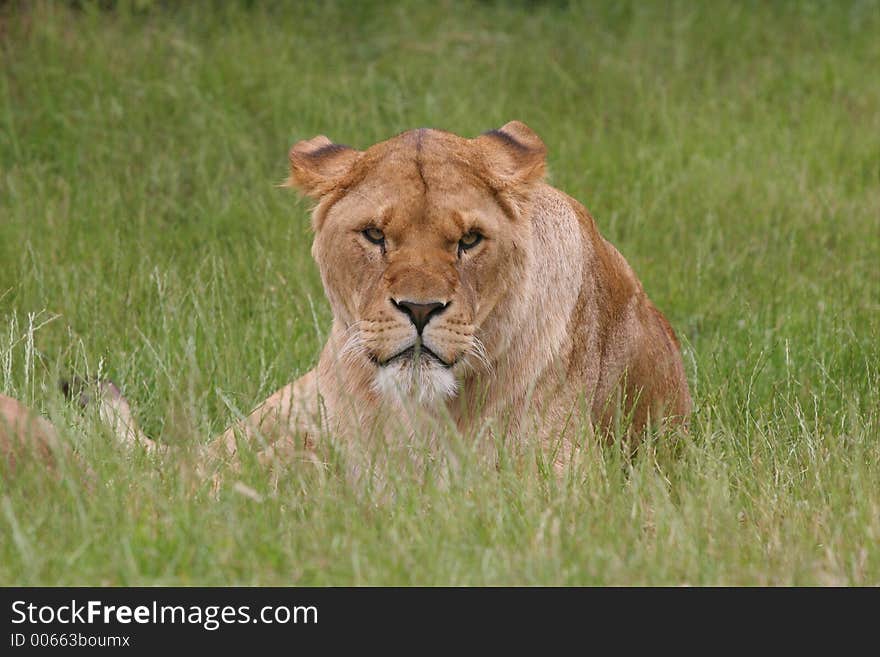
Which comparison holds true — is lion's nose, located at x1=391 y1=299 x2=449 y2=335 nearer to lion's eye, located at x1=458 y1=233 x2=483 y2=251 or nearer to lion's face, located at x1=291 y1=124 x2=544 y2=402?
lion's face, located at x1=291 y1=124 x2=544 y2=402

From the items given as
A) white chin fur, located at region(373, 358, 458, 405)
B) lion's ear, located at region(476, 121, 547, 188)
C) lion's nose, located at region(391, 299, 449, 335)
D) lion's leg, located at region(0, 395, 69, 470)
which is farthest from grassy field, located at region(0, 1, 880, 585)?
lion's ear, located at region(476, 121, 547, 188)

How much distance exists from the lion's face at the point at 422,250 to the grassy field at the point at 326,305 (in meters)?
0.35

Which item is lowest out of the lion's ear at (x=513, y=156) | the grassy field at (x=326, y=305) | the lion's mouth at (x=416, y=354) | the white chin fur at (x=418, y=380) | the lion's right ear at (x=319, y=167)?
the grassy field at (x=326, y=305)

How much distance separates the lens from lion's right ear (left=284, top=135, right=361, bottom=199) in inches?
162

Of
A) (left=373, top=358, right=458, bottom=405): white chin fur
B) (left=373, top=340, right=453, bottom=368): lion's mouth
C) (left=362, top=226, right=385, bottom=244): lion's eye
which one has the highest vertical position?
(left=362, top=226, right=385, bottom=244): lion's eye

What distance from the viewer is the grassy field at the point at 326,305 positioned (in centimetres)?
311

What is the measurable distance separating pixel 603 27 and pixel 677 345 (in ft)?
13.9

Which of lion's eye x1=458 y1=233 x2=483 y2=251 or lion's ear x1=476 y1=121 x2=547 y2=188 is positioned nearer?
lion's eye x1=458 y1=233 x2=483 y2=251

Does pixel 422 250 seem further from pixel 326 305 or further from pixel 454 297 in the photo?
pixel 326 305

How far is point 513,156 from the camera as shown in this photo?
13.6 ft

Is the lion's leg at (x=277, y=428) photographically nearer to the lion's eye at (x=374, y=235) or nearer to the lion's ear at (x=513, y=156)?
the lion's eye at (x=374, y=235)

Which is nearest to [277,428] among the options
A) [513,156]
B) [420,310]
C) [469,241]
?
[420,310]

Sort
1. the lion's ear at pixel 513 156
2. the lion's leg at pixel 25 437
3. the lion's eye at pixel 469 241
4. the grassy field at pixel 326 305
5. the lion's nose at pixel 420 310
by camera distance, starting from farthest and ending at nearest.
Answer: the lion's ear at pixel 513 156 → the lion's eye at pixel 469 241 → the lion's nose at pixel 420 310 → the lion's leg at pixel 25 437 → the grassy field at pixel 326 305

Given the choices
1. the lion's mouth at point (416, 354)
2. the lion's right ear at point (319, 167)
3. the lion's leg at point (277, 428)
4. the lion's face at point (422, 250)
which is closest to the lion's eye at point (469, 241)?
the lion's face at point (422, 250)
